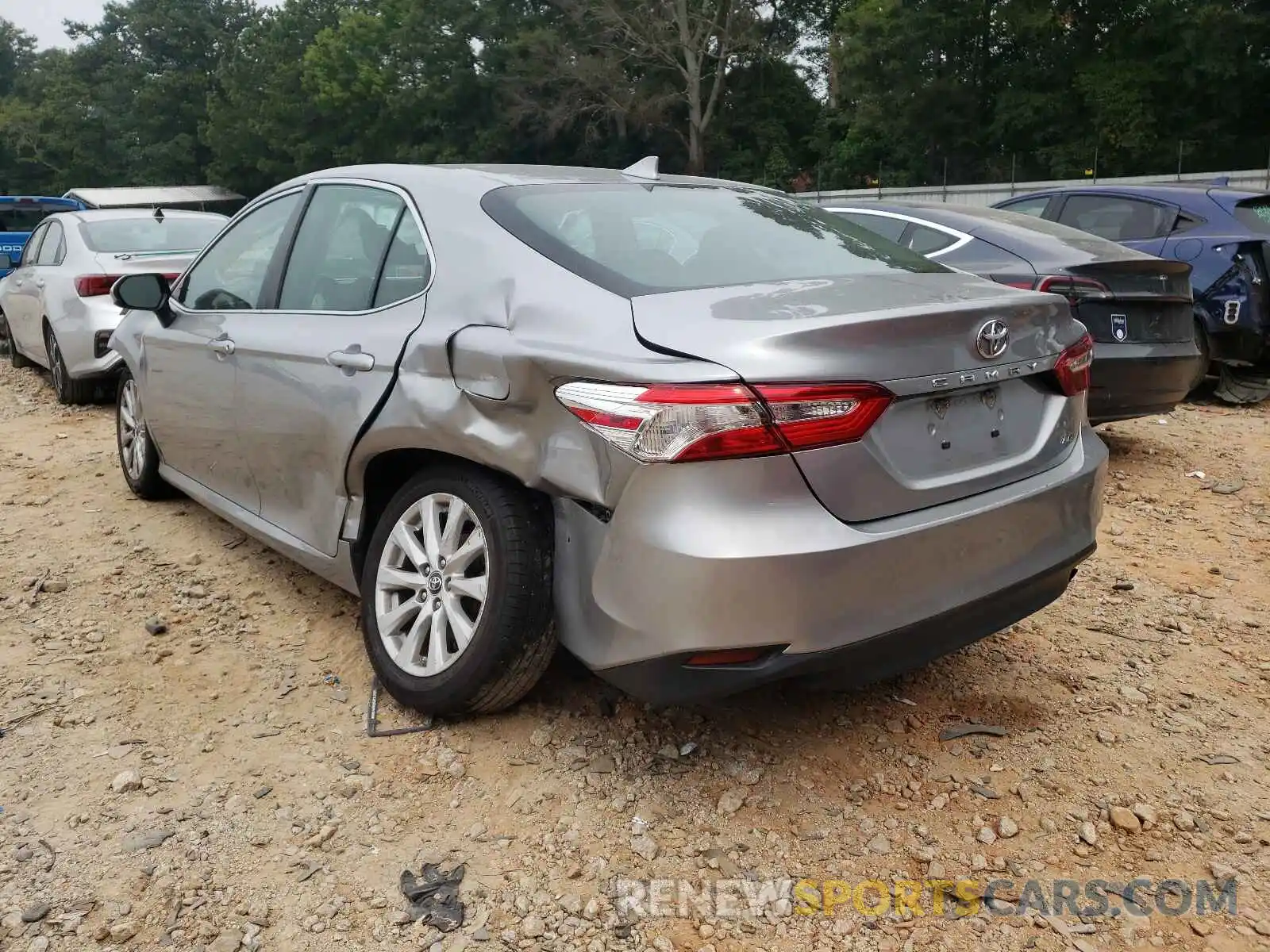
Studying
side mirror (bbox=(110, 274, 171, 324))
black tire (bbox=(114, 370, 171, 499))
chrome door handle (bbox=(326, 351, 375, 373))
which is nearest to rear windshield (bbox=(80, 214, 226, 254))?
black tire (bbox=(114, 370, 171, 499))

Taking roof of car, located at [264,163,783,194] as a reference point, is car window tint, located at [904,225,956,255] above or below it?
below

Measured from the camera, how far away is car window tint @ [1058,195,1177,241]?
7.61 m

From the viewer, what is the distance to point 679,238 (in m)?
2.99

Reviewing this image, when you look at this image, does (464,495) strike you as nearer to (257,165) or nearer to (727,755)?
(727,755)

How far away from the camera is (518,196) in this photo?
9.98ft

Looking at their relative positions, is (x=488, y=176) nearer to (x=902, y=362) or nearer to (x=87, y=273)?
(x=902, y=362)

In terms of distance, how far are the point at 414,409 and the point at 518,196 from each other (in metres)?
0.71

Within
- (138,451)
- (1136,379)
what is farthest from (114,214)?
(1136,379)

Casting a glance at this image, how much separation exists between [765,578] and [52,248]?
8344 mm

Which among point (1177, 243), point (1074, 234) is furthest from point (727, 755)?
point (1177, 243)

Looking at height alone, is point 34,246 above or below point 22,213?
below

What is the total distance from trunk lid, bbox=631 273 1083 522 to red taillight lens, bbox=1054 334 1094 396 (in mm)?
31

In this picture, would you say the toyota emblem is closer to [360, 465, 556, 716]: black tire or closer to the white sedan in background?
[360, 465, 556, 716]: black tire

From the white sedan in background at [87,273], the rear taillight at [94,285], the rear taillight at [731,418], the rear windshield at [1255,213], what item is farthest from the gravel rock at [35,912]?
the rear windshield at [1255,213]
